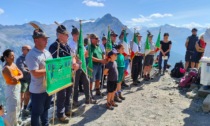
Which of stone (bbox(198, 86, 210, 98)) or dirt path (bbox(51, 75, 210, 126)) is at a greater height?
stone (bbox(198, 86, 210, 98))

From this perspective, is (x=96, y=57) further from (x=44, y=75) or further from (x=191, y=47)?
(x=191, y=47)

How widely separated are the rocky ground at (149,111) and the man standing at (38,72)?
152 centimetres

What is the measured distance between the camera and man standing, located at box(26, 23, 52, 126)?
5.23m

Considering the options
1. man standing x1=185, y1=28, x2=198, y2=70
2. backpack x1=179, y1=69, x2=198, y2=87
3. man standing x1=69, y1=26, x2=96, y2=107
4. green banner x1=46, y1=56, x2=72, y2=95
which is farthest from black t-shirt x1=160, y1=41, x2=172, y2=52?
green banner x1=46, y1=56, x2=72, y2=95

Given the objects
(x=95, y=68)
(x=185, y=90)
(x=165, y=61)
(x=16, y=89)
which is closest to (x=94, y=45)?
(x=95, y=68)

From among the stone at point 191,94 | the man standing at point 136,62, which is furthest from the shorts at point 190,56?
the stone at point 191,94

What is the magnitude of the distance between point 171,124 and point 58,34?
162 inches

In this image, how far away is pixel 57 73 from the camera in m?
6.00

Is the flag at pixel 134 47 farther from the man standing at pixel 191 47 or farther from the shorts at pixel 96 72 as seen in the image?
the man standing at pixel 191 47

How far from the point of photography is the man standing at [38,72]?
5230 millimetres

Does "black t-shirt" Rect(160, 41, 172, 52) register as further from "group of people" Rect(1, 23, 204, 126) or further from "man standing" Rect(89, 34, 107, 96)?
"man standing" Rect(89, 34, 107, 96)

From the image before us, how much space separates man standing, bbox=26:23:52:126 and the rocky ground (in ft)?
5.00

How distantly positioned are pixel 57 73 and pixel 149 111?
3861 millimetres

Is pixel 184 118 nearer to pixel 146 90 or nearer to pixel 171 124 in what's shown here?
pixel 171 124
